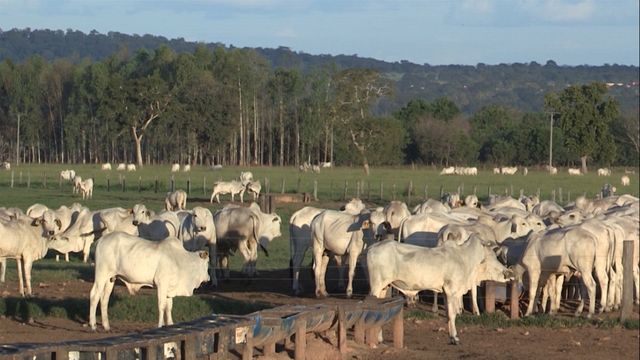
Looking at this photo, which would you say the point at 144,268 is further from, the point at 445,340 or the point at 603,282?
the point at 603,282

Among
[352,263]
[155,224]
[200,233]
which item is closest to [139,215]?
[155,224]

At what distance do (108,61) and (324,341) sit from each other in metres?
108

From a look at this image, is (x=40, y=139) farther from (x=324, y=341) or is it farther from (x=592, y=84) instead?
(x=324, y=341)

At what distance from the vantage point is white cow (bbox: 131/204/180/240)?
25078 millimetres

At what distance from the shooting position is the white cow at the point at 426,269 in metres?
18.1

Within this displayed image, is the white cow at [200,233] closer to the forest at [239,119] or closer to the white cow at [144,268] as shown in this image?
the white cow at [144,268]

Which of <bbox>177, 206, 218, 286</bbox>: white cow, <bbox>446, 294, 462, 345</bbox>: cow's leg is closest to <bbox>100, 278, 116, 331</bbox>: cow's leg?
<bbox>446, 294, 462, 345</bbox>: cow's leg

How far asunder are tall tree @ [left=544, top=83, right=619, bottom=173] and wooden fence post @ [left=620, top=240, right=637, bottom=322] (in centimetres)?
8333

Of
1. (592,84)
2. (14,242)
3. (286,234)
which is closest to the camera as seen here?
(14,242)

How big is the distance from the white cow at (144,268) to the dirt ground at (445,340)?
28.9 inches

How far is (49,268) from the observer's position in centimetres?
2695

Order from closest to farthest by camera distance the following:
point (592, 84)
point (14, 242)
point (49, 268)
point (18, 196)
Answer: point (14, 242), point (49, 268), point (18, 196), point (592, 84)

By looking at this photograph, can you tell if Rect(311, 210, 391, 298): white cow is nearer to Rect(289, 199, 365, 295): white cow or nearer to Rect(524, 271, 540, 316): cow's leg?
Rect(289, 199, 365, 295): white cow

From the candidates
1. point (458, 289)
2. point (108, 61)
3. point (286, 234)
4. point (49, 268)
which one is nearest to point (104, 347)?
point (458, 289)
